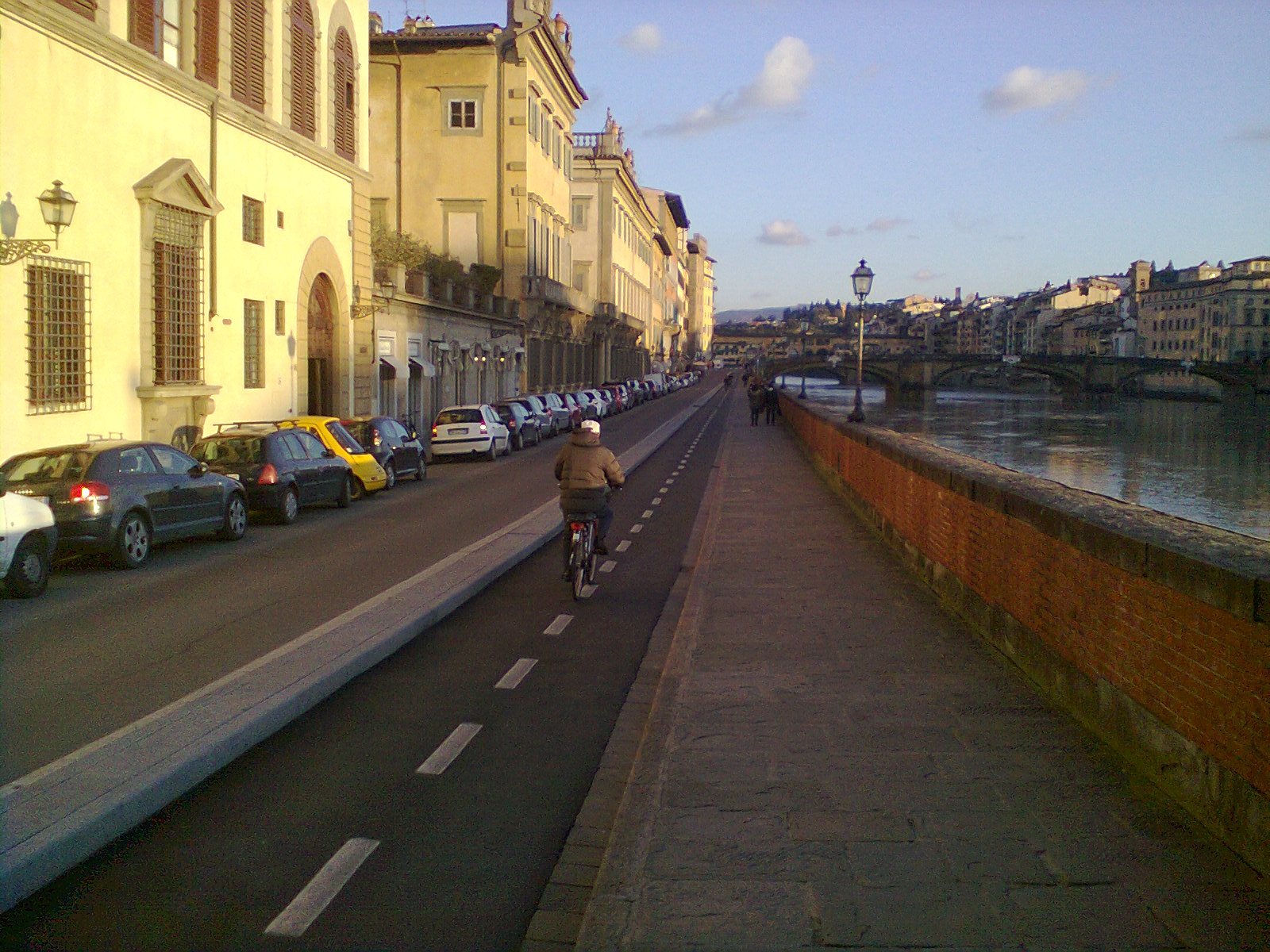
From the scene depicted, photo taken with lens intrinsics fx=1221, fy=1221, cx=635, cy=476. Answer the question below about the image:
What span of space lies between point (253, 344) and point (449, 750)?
21.5 meters

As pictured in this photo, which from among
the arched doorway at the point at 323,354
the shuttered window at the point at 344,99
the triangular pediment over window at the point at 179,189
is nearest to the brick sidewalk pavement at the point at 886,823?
the triangular pediment over window at the point at 179,189

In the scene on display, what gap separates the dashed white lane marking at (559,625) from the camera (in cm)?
994

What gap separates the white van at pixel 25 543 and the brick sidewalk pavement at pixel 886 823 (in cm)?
616

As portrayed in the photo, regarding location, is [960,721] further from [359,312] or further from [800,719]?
[359,312]

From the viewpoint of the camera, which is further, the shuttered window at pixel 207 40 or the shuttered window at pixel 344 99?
the shuttered window at pixel 344 99

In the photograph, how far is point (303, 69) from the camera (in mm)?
28469

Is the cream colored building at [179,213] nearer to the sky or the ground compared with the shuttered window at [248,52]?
nearer to the ground

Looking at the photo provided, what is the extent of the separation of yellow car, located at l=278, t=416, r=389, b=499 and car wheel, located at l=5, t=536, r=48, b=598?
965 cm

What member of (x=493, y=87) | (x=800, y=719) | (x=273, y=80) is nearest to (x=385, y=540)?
(x=800, y=719)

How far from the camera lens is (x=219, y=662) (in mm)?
8562

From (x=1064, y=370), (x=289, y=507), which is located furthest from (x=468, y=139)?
(x=1064, y=370)

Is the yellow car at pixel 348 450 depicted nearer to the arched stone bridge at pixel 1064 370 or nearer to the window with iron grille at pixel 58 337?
the window with iron grille at pixel 58 337

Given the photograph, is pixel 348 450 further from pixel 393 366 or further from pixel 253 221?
pixel 393 366

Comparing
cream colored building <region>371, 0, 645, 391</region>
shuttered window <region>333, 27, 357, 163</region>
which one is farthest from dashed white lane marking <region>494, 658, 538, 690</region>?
cream colored building <region>371, 0, 645, 391</region>
